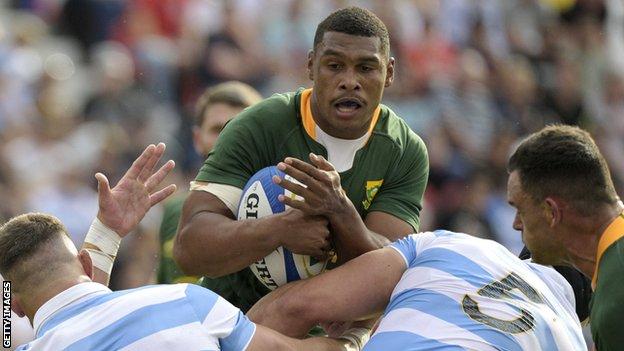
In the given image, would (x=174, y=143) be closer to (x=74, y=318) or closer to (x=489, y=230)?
(x=489, y=230)

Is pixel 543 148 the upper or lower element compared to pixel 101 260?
upper

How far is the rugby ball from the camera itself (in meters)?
5.33

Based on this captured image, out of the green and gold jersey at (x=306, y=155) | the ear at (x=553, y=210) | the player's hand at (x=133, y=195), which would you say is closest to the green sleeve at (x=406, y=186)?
the green and gold jersey at (x=306, y=155)

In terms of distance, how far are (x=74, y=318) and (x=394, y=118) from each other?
1938 millimetres

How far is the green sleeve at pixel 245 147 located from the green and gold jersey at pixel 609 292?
1.51 meters

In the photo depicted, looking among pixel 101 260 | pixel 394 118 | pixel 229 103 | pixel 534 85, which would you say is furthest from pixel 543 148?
pixel 534 85

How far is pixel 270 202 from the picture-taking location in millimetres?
5328

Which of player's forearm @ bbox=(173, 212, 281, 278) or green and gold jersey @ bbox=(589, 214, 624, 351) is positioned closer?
green and gold jersey @ bbox=(589, 214, 624, 351)

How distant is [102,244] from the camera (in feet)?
18.5

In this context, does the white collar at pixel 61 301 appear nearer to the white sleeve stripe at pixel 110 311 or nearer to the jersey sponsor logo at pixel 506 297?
the white sleeve stripe at pixel 110 311

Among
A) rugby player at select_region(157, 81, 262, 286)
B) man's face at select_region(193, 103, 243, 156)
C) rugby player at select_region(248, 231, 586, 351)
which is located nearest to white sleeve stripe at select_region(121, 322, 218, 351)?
rugby player at select_region(248, 231, 586, 351)

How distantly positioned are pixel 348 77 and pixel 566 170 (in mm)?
1021

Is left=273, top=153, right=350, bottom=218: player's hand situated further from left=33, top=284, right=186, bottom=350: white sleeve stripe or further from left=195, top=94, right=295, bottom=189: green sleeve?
left=33, top=284, right=186, bottom=350: white sleeve stripe

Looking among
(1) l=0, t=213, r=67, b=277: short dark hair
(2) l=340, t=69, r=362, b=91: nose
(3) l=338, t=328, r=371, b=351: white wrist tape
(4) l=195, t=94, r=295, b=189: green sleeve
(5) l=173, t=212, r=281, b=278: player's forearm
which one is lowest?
(3) l=338, t=328, r=371, b=351: white wrist tape
